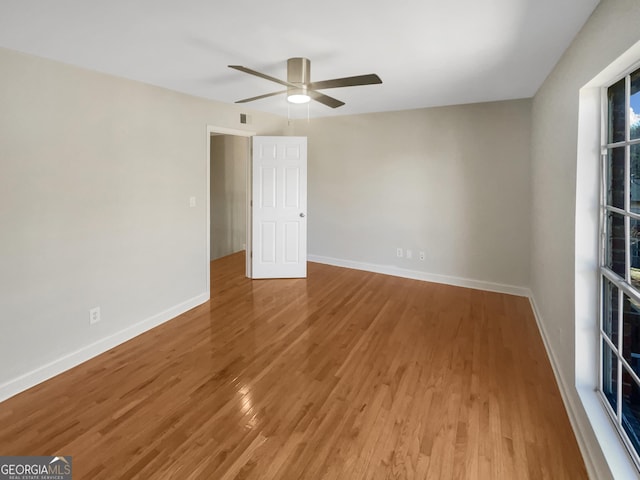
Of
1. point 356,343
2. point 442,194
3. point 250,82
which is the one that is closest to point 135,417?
point 356,343

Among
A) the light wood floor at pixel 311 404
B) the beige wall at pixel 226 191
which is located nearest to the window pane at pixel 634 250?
the light wood floor at pixel 311 404

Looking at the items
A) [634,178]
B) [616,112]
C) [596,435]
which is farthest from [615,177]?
[596,435]

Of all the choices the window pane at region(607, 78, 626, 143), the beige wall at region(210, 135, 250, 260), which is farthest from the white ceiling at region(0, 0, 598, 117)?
the beige wall at region(210, 135, 250, 260)

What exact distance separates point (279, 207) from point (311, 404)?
3039 millimetres

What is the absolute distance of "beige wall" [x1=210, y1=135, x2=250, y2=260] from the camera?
5961 millimetres

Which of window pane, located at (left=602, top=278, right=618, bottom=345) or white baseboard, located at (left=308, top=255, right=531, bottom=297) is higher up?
window pane, located at (left=602, top=278, right=618, bottom=345)

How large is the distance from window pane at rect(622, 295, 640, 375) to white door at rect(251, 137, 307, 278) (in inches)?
142

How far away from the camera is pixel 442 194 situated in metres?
4.32

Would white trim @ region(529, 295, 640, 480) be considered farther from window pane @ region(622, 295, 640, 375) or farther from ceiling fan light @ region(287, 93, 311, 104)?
ceiling fan light @ region(287, 93, 311, 104)

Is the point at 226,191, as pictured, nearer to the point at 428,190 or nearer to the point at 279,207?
the point at 279,207

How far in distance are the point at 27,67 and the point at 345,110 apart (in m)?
3.38

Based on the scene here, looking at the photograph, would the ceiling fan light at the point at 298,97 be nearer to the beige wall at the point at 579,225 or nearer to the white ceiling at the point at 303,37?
the white ceiling at the point at 303,37

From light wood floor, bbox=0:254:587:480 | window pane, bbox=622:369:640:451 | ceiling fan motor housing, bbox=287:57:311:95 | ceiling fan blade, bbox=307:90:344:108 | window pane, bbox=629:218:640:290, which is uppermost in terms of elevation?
ceiling fan motor housing, bbox=287:57:311:95

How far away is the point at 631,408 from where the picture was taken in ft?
5.03
